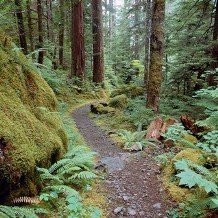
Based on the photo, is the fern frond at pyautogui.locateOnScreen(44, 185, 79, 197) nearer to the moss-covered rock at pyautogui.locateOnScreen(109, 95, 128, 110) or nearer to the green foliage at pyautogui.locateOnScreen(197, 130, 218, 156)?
the green foliage at pyautogui.locateOnScreen(197, 130, 218, 156)

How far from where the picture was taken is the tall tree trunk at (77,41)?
1794cm

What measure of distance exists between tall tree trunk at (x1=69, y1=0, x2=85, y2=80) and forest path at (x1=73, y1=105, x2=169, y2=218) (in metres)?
11.0

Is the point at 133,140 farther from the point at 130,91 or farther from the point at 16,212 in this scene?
the point at 130,91

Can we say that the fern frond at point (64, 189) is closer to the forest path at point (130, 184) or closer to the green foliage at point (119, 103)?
the forest path at point (130, 184)

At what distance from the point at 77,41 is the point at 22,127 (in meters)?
14.3

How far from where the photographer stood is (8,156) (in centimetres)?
410

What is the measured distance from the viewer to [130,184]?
226 inches

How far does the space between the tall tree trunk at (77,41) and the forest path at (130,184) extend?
36.2 feet

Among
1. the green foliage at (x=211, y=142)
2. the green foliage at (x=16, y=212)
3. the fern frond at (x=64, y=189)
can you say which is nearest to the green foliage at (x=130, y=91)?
the green foliage at (x=211, y=142)

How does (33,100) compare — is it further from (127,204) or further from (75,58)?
(75,58)

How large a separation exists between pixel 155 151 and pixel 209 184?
4.15m

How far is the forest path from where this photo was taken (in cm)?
482

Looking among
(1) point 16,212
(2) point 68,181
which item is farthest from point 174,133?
(1) point 16,212

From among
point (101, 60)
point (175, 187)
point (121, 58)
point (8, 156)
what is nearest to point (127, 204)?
point (175, 187)
